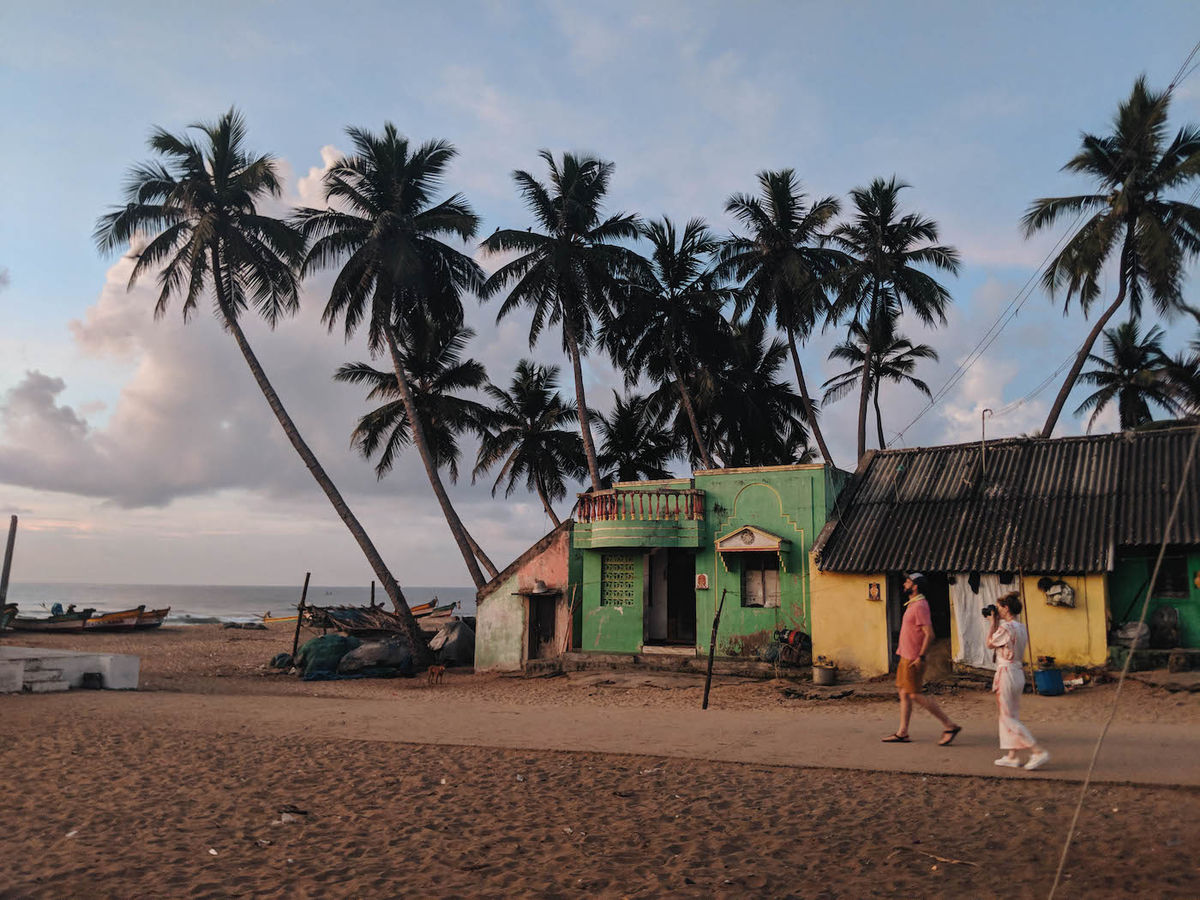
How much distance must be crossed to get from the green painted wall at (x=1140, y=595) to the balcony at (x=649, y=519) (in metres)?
8.03

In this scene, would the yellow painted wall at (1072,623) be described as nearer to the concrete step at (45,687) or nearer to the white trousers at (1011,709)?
the white trousers at (1011,709)

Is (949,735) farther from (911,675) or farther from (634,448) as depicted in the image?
(634,448)

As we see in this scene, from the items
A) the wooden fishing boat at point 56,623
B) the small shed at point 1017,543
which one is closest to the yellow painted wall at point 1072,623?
the small shed at point 1017,543

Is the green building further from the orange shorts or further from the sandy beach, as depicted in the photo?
the orange shorts

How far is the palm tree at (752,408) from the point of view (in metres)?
32.0

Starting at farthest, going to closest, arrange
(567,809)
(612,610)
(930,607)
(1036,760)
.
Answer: (612,610)
(930,607)
(1036,760)
(567,809)

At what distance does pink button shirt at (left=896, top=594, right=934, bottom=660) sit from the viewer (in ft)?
29.8

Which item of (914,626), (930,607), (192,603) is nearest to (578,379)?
(930,607)

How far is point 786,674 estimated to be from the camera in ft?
58.4

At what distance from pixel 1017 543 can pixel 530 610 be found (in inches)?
437

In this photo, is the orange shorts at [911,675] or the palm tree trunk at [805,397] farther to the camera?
the palm tree trunk at [805,397]

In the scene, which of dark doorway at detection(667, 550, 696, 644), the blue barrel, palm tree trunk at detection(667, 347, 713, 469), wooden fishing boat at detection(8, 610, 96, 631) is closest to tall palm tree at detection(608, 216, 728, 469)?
palm tree trunk at detection(667, 347, 713, 469)

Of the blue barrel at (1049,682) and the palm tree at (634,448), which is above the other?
the palm tree at (634,448)

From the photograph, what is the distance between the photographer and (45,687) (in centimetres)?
1541
